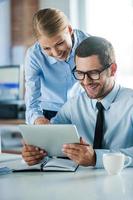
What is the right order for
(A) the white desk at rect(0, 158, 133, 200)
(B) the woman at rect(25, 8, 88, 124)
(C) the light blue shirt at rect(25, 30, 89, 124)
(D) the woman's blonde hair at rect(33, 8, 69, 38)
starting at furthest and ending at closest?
(C) the light blue shirt at rect(25, 30, 89, 124)
(B) the woman at rect(25, 8, 88, 124)
(D) the woman's blonde hair at rect(33, 8, 69, 38)
(A) the white desk at rect(0, 158, 133, 200)

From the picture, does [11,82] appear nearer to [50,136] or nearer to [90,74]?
[90,74]

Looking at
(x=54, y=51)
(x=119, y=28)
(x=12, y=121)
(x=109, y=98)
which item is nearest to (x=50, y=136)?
(x=109, y=98)

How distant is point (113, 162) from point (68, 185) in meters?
0.22

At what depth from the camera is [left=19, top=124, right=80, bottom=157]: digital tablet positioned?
1.55m

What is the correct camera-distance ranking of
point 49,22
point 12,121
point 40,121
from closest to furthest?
point 49,22 < point 40,121 < point 12,121

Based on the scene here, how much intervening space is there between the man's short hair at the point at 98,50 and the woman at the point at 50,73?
0.24 metres

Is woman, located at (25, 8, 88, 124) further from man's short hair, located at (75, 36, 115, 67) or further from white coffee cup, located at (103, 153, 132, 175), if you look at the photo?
white coffee cup, located at (103, 153, 132, 175)

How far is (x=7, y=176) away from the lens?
1.52 m

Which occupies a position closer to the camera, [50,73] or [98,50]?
[98,50]

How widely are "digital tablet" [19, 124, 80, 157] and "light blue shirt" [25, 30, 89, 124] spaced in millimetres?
573

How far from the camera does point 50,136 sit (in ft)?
5.30

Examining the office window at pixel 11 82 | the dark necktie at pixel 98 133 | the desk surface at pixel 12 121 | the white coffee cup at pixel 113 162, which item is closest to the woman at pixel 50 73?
the dark necktie at pixel 98 133

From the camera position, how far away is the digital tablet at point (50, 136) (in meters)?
1.55

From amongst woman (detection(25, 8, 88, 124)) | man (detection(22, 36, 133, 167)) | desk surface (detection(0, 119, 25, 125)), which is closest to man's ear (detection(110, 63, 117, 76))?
man (detection(22, 36, 133, 167))
